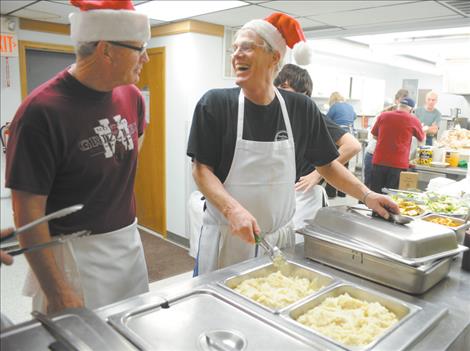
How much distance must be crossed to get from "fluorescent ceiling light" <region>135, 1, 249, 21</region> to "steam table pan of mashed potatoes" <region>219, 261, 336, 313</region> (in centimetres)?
247

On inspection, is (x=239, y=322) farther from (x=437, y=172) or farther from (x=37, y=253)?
(x=437, y=172)

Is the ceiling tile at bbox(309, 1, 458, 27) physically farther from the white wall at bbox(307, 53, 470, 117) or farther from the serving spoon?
the serving spoon

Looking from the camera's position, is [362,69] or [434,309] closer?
[434,309]

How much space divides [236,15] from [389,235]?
2.98 m

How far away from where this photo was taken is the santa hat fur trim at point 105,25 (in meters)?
1.21

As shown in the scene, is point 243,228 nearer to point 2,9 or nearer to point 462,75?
point 2,9

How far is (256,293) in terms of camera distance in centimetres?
119

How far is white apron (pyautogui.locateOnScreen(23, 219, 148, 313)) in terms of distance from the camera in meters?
1.27

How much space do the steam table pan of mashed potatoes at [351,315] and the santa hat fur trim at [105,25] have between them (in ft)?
3.06

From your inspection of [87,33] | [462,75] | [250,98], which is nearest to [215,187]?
[250,98]

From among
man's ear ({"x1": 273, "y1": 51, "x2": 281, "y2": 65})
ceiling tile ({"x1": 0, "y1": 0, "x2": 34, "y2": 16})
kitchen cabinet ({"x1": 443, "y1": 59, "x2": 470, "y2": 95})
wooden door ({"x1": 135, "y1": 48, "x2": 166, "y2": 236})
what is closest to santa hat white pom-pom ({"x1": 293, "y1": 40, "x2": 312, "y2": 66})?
man's ear ({"x1": 273, "y1": 51, "x2": 281, "y2": 65})

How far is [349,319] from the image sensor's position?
110cm

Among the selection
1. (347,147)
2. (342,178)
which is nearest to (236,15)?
(347,147)

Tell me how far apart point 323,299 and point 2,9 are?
3812 millimetres
